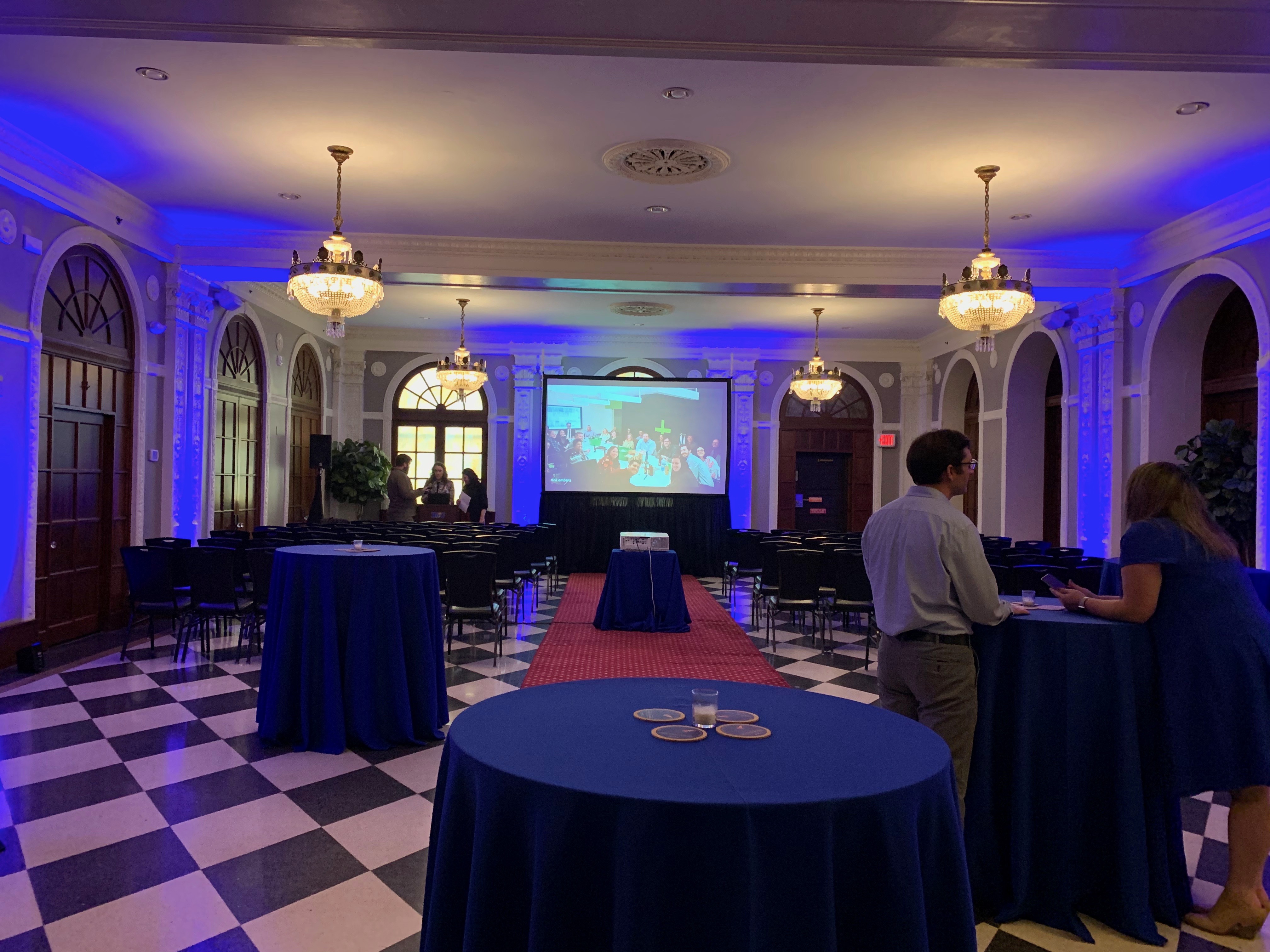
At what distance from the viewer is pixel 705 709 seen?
5.83ft

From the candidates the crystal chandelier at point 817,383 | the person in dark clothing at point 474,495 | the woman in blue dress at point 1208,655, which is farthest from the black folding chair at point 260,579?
the crystal chandelier at point 817,383

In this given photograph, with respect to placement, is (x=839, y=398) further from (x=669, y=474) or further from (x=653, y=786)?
(x=653, y=786)

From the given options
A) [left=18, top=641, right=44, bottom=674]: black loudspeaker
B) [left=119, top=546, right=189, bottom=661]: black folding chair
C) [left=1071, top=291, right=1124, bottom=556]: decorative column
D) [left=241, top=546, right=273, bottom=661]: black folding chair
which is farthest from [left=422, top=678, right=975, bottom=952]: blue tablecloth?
[left=1071, top=291, right=1124, bottom=556]: decorative column

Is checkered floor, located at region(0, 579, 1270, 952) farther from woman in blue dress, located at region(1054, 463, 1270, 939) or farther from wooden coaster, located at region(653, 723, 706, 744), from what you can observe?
wooden coaster, located at region(653, 723, 706, 744)

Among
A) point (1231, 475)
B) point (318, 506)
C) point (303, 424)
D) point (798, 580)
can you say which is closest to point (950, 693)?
point (798, 580)

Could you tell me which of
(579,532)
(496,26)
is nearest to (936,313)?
(579,532)

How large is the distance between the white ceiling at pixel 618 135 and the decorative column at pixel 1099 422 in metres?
1.02

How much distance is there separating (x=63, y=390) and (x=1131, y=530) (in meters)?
7.49

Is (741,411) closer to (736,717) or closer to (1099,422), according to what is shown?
(1099,422)

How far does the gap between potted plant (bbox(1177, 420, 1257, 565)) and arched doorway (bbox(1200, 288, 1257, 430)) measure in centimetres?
64

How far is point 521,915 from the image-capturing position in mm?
1439

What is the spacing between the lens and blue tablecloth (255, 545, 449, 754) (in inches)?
158

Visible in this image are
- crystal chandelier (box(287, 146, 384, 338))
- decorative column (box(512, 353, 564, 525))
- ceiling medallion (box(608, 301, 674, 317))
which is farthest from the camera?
decorative column (box(512, 353, 564, 525))

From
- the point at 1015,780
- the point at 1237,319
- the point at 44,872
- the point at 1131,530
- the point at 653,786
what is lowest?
the point at 44,872
